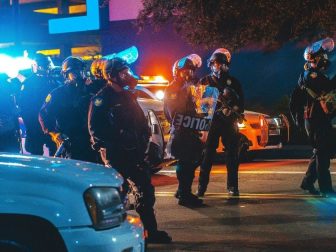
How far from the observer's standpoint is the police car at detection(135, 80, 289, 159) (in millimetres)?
12766

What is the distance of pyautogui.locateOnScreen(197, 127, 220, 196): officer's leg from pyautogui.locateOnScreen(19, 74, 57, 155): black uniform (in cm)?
194

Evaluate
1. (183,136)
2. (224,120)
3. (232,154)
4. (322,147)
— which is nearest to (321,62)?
(322,147)

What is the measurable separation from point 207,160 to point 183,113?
101 cm

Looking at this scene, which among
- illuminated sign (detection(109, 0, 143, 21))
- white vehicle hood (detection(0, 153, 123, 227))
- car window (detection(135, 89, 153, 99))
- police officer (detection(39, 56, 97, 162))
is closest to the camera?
white vehicle hood (detection(0, 153, 123, 227))

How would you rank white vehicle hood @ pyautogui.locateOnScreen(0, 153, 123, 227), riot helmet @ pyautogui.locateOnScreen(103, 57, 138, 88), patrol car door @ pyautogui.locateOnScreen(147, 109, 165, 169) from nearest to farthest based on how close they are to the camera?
white vehicle hood @ pyautogui.locateOnScreen(0, 153, 123, 227), riot helmet @ pyautogui.locateOnScreen(103, 57, 138, 88), patrol car door @ pyautogui.locateOnScreen(147, 109, 165, 169)

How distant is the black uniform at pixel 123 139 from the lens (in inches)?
253

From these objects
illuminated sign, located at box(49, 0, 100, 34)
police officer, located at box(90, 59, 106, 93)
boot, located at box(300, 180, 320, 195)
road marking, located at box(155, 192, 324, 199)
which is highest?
illuminated sign, located at box(49, 0, 100, 34)

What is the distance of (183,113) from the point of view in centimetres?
829

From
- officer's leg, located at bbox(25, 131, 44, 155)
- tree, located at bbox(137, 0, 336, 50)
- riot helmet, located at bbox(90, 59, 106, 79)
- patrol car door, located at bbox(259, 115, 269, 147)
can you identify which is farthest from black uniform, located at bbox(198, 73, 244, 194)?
tree, located at bbox(137, 0, 336, 50)

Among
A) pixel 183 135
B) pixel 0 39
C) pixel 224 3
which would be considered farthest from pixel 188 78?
pixel 0 39

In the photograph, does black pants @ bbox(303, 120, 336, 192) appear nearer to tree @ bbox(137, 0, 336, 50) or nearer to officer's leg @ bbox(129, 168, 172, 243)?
officer's leg @ bbox(129, 168, 172, 243)

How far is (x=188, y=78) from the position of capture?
8367 mm

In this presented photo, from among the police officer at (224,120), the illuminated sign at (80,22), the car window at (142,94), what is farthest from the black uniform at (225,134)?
the illuminated sign at (80,22)

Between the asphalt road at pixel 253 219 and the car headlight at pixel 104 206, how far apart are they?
6.30 ft
